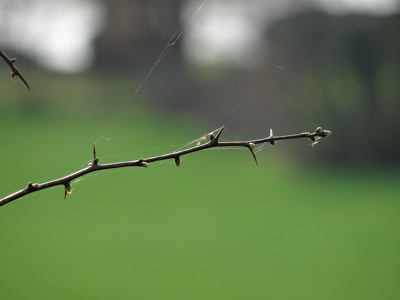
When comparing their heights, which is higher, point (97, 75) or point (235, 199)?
point (97, 75)

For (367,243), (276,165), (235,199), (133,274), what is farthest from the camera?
(276,165)

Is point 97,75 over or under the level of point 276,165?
over

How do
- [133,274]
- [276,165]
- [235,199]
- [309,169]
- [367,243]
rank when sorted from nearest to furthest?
[133,274] < [367,243] < [309,169] < [235,199] < [276,165]


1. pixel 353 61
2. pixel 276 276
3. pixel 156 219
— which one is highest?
pixel 353 61

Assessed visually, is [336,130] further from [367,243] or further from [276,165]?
[276,165]

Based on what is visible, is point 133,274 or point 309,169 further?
point 309,169

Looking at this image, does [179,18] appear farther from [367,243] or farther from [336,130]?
[367,243]

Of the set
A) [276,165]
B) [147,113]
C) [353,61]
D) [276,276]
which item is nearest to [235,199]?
[276,165]

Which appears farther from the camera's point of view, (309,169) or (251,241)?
(309,169)

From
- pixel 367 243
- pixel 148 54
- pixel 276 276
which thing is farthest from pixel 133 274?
pixel 148 54
